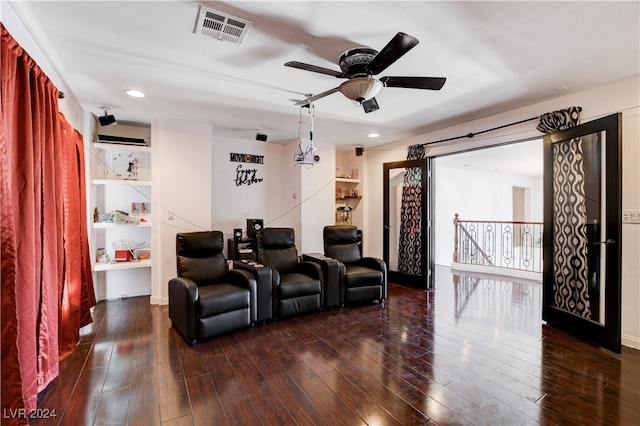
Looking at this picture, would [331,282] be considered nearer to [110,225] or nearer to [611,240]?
[611,240]

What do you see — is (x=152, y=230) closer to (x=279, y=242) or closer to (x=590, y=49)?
(x=279, y=242)

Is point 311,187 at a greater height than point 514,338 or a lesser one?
greater

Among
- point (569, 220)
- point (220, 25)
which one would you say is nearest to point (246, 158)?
point (220, 25)

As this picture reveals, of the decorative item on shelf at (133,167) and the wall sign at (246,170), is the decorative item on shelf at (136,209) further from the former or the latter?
the wall sign at (246,170)

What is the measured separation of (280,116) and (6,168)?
2.84m

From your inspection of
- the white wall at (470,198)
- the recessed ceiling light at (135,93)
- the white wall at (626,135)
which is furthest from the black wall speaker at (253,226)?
the white wall at (470,198)

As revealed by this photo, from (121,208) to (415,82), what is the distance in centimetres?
426

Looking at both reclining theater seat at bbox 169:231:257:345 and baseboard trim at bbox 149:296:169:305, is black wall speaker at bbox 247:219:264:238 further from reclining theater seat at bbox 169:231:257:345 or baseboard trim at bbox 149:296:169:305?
baseboard trim at bbox 149:296:169:305

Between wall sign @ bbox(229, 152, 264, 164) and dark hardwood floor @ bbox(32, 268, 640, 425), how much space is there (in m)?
2.79

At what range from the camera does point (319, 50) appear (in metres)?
2.34

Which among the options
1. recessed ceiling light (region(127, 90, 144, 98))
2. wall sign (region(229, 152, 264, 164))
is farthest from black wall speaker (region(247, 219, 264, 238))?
recessed ceiling light (region(127, 90, 144, 98))

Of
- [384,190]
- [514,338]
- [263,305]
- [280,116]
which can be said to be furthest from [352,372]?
[384,190]

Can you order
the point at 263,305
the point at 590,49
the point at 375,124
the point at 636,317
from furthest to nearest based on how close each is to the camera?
the point at 375,124
the point at 263,305
the point at 636,317
the point at 590,49

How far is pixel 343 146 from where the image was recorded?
19.1 ft
